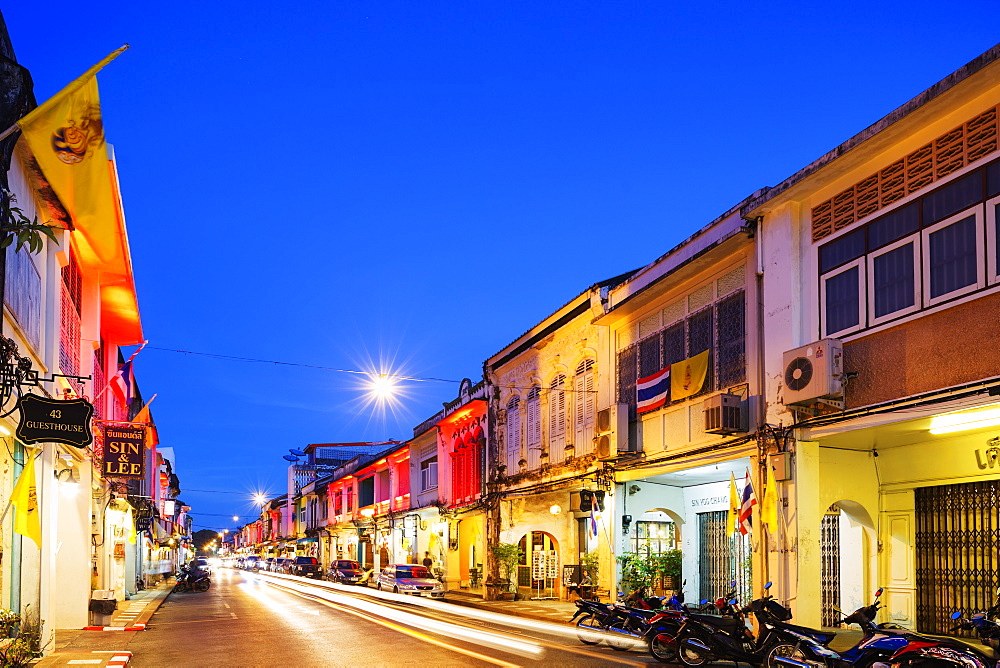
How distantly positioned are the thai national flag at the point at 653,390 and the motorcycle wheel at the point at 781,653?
9.90m

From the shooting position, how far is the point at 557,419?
2947 cm

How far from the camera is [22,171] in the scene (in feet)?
44.2

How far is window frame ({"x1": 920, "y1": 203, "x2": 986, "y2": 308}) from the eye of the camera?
45.3 ft

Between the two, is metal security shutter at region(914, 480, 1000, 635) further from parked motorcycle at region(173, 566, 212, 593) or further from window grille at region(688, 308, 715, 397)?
parked motorcycle at region(173, 566, 212, 593)

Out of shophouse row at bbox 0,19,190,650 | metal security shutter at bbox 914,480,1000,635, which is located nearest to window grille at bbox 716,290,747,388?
metal security shutter at bbox 914,480,1000,635

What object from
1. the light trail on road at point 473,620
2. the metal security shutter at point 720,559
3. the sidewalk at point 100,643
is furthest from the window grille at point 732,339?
the sidewalk at point 100,643

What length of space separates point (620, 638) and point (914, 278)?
8650 mm

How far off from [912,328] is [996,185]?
2573 mm

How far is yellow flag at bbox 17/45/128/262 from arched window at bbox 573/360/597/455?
57.3 feet

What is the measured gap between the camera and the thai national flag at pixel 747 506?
1828 centimetres

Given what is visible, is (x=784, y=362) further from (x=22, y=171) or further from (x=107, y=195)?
(x=22, y=171)

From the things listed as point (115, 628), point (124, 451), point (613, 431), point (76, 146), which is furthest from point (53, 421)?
point (613, 431)

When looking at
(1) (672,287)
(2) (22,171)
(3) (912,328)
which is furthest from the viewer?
(1) (672,287)

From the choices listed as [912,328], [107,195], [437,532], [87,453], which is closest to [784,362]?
[912,328]
